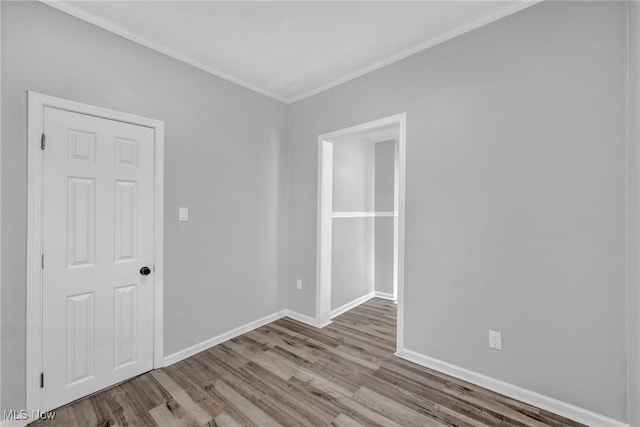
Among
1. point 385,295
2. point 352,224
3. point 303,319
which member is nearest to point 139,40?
point 352,224

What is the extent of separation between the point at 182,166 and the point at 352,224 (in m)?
2.30

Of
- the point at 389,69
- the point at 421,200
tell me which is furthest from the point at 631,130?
the point at 389,69

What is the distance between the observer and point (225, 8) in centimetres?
190

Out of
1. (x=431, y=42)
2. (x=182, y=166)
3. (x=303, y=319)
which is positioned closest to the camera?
(x=431, y=42)

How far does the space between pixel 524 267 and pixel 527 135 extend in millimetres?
917

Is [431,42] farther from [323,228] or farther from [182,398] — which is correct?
[182,398]

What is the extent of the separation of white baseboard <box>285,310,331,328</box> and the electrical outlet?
172 centimetres

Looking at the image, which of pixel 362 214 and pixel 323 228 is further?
pixel 362 214

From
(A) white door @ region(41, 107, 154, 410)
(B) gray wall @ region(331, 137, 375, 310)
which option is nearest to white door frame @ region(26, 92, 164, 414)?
(A) white door @ region(41, 107, 154, 410)

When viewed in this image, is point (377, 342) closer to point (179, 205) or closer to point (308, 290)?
point (308, 290)

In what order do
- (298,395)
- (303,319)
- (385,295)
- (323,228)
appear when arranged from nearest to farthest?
(298,395), (323,228), (303,319), (385,295)

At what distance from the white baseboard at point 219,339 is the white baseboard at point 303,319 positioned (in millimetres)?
92

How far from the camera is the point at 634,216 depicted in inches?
59.3

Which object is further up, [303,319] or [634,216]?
[634,216]
